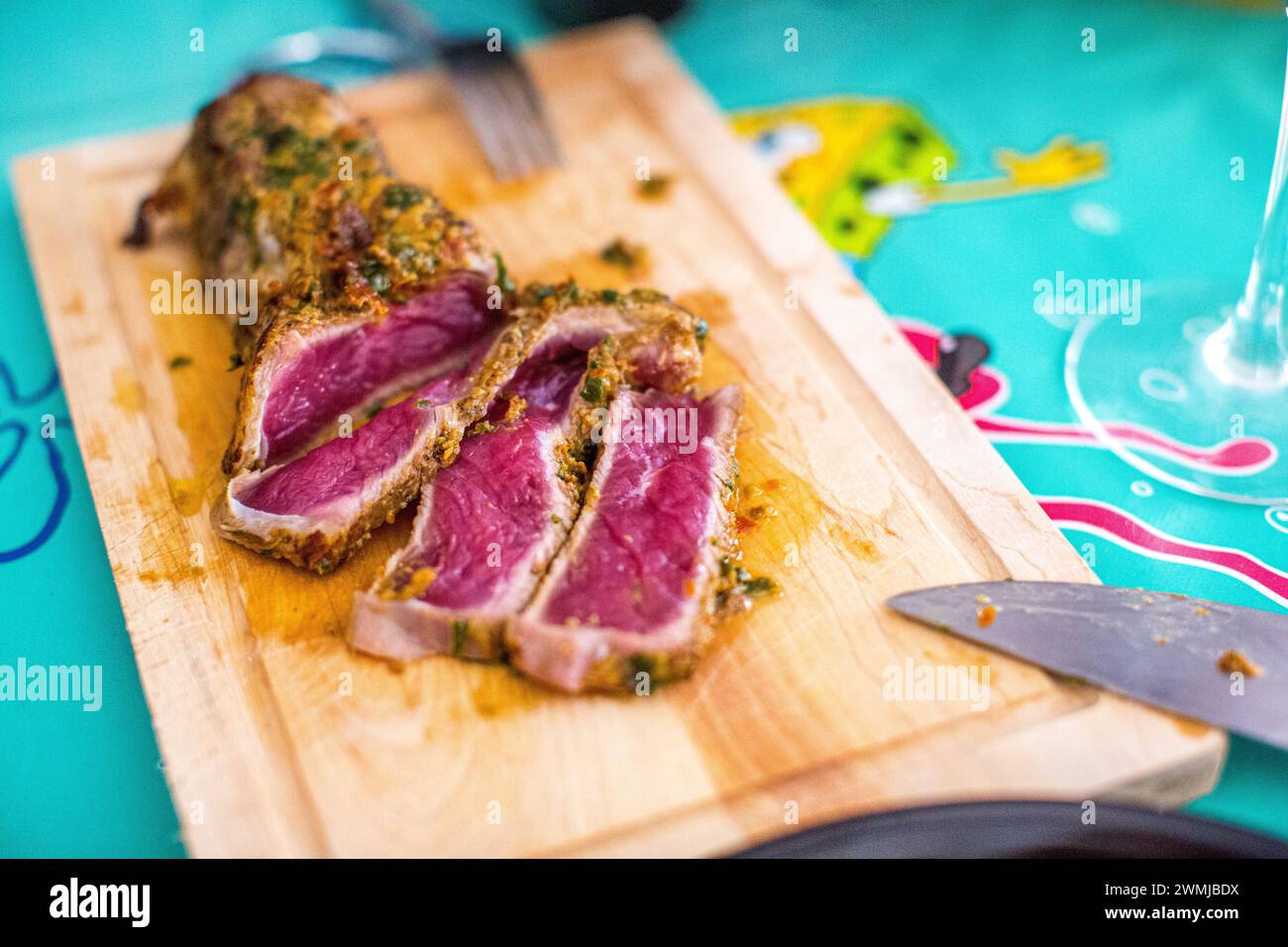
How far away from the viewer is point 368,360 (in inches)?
139

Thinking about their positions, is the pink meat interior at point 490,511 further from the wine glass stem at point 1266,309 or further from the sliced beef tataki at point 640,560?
the wine glass stem at point 1266,309

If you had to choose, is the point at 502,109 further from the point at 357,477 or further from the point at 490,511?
the point at 490,511

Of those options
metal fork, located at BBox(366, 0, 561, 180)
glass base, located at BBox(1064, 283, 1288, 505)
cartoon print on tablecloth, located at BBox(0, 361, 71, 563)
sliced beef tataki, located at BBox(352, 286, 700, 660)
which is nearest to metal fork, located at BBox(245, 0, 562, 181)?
metal fork, located at BBox(366, 0, 561, 180)

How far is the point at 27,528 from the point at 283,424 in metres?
0.83

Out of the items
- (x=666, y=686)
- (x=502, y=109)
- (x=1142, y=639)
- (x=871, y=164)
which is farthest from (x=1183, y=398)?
(x=502, y=109)

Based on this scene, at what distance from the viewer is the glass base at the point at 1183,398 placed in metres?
3.53

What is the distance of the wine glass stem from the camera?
339cm

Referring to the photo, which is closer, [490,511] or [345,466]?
[490,511]

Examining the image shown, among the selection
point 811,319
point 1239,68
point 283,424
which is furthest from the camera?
point 1239,68

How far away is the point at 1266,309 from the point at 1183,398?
357 millimetres

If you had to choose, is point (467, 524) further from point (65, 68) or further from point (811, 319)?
point (65, 68)

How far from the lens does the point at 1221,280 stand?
412 centimetres

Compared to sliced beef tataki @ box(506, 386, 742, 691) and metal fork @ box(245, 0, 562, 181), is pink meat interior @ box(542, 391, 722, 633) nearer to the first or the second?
sliced beef tataki @ box(506, 386, 742, 691)
